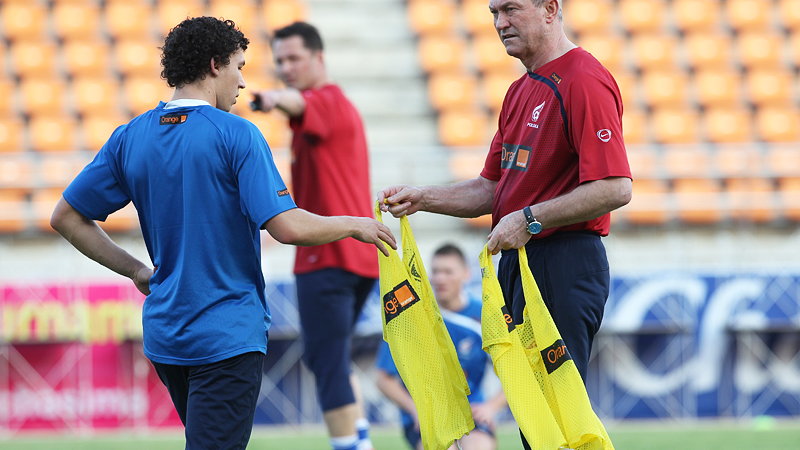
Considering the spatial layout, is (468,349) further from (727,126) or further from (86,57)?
(86,57)

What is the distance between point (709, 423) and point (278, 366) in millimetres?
3983

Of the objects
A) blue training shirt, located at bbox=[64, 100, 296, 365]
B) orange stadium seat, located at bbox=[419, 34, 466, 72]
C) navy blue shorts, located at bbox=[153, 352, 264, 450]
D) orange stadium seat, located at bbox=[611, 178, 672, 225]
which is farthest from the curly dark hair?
orange stadium seat, located at bbox=[419, 34, 466, 72]

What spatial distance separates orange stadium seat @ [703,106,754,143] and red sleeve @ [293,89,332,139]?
27.1 ft

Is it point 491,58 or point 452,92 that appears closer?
point 452,92

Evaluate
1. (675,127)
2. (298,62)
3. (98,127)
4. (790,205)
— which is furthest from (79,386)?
(675,127)

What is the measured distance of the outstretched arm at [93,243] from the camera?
4051 mm

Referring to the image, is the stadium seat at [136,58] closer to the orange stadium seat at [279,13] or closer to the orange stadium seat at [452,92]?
the orange stadium seat at [279,13]

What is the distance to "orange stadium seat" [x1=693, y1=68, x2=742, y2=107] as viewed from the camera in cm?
1372

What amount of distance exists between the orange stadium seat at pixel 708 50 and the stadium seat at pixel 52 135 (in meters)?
7.87

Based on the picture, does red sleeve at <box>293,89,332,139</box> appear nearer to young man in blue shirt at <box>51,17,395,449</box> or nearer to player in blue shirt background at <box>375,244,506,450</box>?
player in blue shirt background at <box>375,244,506,450</box>

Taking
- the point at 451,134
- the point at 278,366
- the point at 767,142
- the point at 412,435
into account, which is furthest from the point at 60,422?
the point at 767,142

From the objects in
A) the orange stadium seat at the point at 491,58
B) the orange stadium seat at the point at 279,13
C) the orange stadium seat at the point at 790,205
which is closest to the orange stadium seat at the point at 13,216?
the orange stadium seat at the point at 279,13

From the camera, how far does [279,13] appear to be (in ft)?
47.6

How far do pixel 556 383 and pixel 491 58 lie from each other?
1053 centimetres
